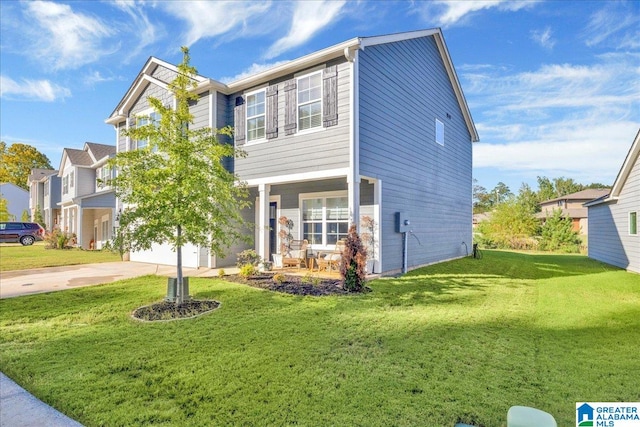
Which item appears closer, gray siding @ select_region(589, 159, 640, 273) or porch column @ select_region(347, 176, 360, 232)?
porch column @ select_region(347, 176, 360, 232)

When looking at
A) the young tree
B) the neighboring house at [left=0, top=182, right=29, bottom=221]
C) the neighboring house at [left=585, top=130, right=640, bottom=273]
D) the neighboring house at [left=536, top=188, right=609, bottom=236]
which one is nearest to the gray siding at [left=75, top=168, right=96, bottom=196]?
the young tree

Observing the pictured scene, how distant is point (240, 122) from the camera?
1088cm

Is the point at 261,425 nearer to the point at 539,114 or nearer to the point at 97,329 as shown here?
the point at 97,329

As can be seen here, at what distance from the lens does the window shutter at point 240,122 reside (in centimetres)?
1082

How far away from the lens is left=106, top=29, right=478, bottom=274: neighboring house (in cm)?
871

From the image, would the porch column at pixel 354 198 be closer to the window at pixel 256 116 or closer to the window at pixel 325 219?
the window at pixel 325 219

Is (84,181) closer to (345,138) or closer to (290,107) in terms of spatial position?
(290,107)

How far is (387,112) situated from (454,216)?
696cm

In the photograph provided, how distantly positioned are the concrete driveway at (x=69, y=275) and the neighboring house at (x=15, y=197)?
40928 mm

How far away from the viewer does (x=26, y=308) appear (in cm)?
617

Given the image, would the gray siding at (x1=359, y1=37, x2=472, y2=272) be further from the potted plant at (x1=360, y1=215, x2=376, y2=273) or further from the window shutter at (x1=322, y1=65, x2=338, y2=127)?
the window shutter at (x1=322, y1=65, x2=338, y2=127)

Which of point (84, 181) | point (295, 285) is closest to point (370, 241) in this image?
point (295, 285)

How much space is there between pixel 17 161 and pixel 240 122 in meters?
52.9

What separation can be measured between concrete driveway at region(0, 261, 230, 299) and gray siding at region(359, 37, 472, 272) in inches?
220
